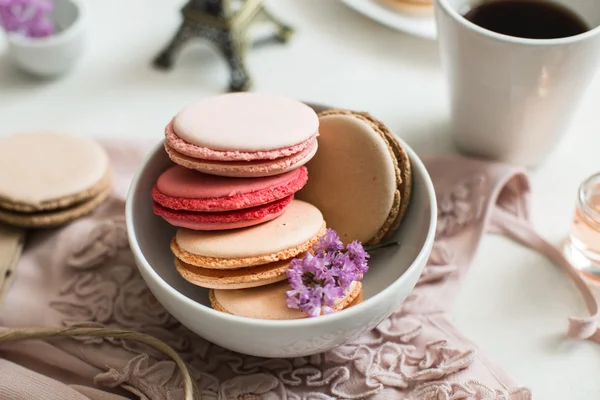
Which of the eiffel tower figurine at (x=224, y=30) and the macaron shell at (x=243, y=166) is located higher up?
the macaron shell at (x=243, y=166)

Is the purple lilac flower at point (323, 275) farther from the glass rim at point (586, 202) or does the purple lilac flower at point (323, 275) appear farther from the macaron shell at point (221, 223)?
the glass rim at point (586, 202)

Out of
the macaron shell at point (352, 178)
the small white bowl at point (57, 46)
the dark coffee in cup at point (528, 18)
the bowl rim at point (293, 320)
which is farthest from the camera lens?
the small white bowl at point (57, 46)

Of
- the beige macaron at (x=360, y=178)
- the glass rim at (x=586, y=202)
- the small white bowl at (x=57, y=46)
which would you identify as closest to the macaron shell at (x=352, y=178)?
the beige macaron at (x=360, y=178)

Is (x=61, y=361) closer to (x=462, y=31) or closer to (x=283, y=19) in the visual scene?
(x=462, y=31)

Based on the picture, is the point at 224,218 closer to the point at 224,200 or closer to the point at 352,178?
the point at 224,200

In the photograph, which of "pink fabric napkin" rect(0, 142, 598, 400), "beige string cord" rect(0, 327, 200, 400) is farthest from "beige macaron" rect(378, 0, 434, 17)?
"beige string cord" rect(0, 327, 200, 400)
